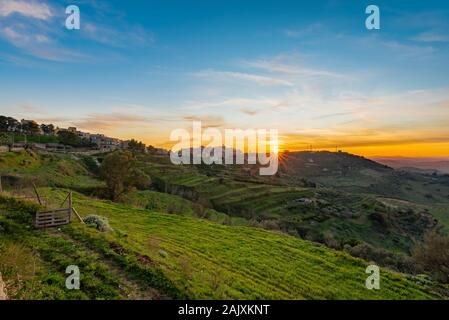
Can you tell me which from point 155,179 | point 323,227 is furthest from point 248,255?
point 155,179

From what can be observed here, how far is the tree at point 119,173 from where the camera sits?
52.1m

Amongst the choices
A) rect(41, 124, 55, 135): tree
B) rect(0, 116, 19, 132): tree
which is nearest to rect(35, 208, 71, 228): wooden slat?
rect(0, 116, 19, 132): tree

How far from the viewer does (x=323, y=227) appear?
75.5 metres

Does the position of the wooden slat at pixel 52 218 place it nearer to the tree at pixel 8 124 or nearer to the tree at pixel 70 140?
the tree at pixel 70 140

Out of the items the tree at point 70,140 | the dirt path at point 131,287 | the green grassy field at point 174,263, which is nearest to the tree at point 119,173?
the green grassy field at point 174,263

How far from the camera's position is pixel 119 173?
5219cm

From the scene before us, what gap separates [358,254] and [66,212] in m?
28.7

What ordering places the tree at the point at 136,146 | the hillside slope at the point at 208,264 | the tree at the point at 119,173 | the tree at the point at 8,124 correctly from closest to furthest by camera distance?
the hillside slope at the point at 208,264 → the tree at the point at 119,173 → the tree at the point at 8,124 → the tree at the point at 136,146

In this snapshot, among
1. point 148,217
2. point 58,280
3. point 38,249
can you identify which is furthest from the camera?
point 148,217

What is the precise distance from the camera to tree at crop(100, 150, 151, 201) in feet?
171

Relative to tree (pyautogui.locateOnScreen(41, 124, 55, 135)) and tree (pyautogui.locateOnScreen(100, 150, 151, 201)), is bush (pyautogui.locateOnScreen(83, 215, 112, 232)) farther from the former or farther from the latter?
tree (pyautogui.locateOnScreen(41, 124, 55, 135))
